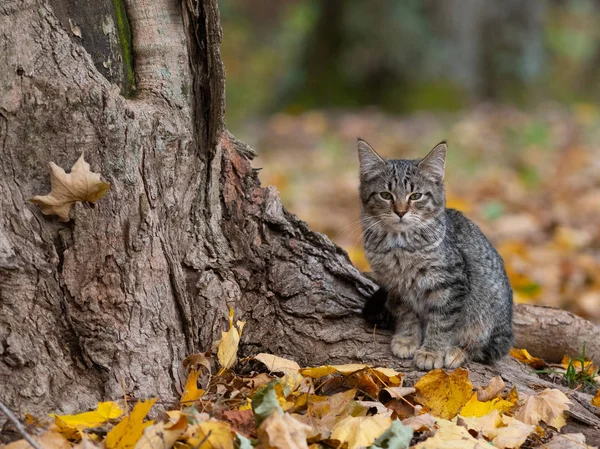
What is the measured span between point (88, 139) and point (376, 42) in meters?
8.68

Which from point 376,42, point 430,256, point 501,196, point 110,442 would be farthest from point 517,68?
point 110,442

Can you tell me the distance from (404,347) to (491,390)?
18.9 inches

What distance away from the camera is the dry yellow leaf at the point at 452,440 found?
8.15ft

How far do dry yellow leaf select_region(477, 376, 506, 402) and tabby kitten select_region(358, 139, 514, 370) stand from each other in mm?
328

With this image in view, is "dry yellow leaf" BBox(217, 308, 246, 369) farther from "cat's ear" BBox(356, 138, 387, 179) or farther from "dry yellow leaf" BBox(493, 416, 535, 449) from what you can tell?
"cat's ear" BBox(356, 138, 387, 179)

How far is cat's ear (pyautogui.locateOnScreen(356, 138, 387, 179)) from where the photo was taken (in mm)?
3986

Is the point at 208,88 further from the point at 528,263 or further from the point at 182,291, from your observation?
the point at 528,263

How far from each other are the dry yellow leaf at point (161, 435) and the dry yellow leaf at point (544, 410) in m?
1.34

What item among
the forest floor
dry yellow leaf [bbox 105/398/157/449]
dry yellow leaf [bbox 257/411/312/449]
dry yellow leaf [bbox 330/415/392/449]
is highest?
the forest floor

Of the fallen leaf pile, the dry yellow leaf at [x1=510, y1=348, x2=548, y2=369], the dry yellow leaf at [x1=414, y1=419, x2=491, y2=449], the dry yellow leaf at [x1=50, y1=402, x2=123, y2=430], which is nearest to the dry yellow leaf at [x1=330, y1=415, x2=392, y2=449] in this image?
the fallen leaf pile

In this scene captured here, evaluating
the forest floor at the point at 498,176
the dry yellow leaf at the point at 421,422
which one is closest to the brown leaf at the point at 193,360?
the dry yellow leaf at the point at 421,422

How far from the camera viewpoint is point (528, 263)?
227 inches

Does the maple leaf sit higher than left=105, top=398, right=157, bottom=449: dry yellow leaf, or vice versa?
the maple leaf

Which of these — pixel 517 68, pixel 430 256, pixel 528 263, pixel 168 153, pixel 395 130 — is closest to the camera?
pixel 168 153
